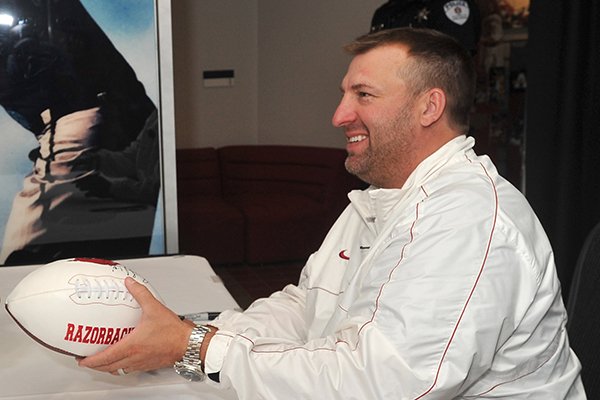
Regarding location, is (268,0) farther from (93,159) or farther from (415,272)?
(415,272)

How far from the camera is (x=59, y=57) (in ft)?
7.63

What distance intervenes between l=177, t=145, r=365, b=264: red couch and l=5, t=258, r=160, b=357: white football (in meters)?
3.77

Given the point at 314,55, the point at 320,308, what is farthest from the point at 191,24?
the point at 320,308

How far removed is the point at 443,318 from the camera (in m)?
1.20

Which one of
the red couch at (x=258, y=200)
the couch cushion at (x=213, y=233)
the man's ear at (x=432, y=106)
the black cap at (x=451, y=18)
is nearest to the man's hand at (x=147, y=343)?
the man's ear at (x=432, y=106)

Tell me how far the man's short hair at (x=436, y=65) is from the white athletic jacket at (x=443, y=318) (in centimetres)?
12

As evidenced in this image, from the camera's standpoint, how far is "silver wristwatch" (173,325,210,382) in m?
1.37

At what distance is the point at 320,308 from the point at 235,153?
452cm

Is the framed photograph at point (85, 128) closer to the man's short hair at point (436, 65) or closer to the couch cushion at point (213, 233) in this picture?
the man's short hair at point (436, 65)

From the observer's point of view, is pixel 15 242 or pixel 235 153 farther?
pixel 235 153

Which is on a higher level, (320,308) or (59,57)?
(59,57)

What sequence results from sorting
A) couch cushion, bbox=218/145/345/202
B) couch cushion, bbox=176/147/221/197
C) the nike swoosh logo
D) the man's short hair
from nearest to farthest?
the man's short hair
the nike swoosh logo
couch cushion, bbox=218/145/345/202
couch cushion, bbox=176/147/221/197

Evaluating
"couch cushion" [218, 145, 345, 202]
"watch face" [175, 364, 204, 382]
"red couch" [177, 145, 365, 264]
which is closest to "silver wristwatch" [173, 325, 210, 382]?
"watch face" [175, 364, 204, 382]

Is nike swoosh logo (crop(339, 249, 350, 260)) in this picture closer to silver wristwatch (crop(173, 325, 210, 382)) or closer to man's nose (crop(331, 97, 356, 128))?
man's nose (crop(331, 97, 356, 128))
